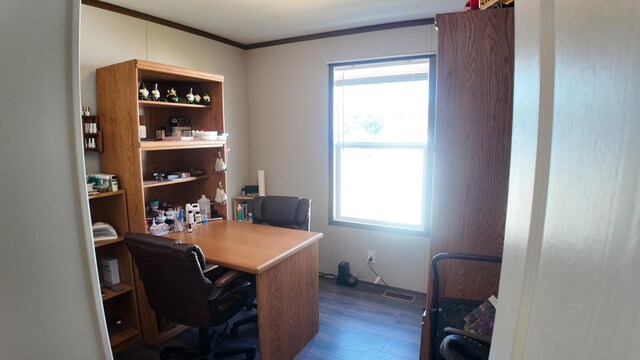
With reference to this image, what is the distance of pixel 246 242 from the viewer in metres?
2.45

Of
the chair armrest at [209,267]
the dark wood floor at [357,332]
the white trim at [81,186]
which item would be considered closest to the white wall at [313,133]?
the dark wood floor at [357,332]

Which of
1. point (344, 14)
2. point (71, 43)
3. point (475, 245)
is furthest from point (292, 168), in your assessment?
point (71, 43)

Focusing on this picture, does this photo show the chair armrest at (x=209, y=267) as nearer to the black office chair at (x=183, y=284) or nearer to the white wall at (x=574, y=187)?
the black office chair at (x=183, y=284)

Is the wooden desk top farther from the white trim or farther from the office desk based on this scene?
the white trim

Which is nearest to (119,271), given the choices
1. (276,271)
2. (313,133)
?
(276,271)

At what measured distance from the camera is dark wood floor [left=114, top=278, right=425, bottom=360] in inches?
95.5

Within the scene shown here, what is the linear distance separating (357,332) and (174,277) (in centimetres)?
154

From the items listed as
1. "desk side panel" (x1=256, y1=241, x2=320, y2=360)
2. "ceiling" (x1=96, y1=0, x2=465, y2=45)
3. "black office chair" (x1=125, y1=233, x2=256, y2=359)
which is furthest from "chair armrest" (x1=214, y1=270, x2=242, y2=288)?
"ceiling" (x1=96, y1=0, x2=465, y2=45)

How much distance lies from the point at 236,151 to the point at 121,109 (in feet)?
5.33

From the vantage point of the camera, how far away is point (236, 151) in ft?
12.9

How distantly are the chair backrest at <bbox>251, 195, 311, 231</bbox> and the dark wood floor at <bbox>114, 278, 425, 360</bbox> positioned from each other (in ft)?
2.77

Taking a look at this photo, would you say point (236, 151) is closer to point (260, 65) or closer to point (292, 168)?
point (292, 168)

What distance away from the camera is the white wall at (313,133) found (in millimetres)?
3305

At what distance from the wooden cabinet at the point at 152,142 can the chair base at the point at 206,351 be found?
29 centimetres
